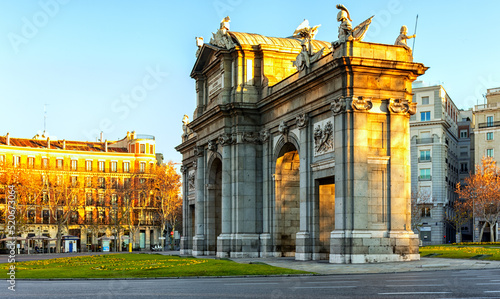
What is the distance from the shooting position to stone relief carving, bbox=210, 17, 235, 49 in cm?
5310

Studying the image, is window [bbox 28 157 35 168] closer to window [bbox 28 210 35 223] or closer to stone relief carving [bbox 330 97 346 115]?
window [bbox 28 210 35 223]

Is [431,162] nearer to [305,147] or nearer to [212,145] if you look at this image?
[212,145]

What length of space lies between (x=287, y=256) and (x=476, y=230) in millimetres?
63897

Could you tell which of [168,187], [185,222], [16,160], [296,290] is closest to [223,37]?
[185,222]

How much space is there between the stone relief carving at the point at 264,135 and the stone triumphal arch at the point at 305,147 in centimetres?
27

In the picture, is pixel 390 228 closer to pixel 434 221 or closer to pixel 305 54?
pixel 305 54

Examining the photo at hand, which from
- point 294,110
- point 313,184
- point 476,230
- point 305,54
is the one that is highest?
point 305,54

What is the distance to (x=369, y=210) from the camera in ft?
126

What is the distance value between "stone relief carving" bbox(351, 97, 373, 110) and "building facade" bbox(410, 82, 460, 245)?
6851cm

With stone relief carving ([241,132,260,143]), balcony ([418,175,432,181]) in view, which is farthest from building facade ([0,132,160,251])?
stone relief carving ([241,132,260,143])

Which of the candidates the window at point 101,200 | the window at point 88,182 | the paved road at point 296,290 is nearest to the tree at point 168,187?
the window at point 101,200

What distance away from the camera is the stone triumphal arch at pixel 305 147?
3844 centimetres

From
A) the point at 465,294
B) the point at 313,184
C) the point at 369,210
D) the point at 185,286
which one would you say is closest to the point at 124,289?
the point at 185,286

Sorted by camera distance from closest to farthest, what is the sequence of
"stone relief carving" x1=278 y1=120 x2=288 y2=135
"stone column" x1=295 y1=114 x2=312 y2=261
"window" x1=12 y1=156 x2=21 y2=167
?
"stone column" x1=295 y1=114 x2=312 y2=261 < "stone relief carving" x1=278 y1=120 x2=288 y2=135 < "window" x1=12 y1=156 x2=21 y2=167
